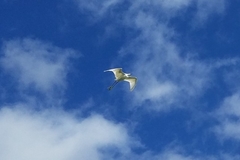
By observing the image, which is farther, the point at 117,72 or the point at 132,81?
the point at 132,81

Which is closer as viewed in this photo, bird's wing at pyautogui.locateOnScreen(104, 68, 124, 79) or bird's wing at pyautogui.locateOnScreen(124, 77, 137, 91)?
bird's wing at pyautogui.locateOnScreen(104, 68, 124, 79)

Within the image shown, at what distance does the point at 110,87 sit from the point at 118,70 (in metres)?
4.14

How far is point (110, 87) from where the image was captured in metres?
155

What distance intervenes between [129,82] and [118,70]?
664 centimetres

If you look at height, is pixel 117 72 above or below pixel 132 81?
below

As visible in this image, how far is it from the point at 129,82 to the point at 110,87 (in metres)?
8.92

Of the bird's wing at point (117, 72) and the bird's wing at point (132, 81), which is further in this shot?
the bird's wing at point (132, 81)

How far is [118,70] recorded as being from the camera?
158m

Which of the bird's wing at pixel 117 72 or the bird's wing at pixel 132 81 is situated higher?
the bird's wing at pixel 132 81

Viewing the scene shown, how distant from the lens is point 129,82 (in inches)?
6437

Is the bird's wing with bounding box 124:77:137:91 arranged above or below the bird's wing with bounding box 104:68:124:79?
above
